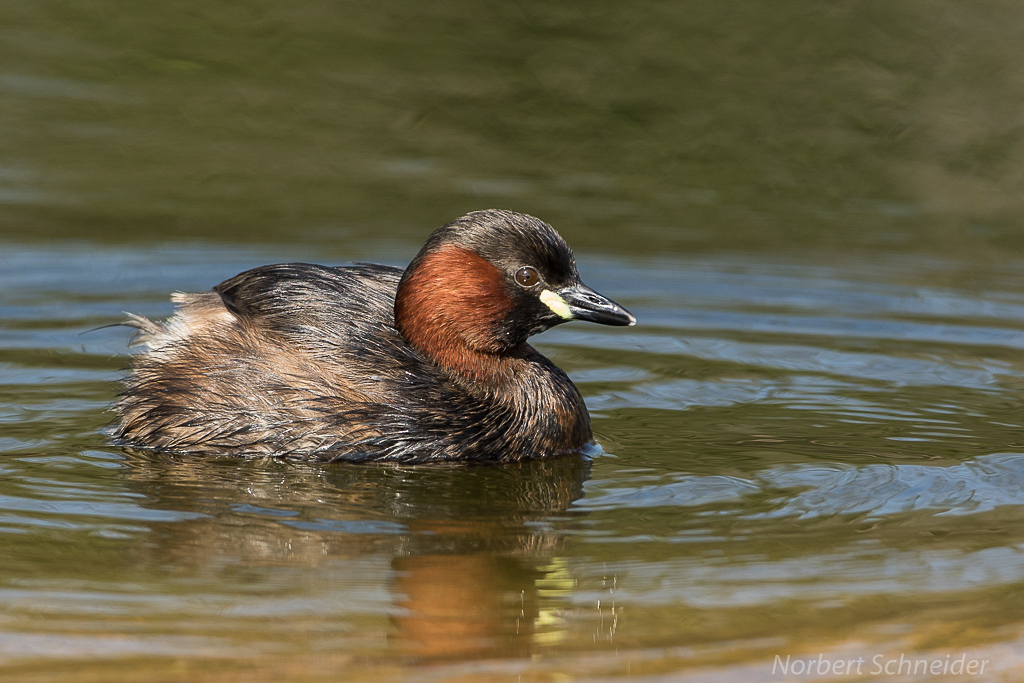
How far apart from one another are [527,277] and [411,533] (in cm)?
147

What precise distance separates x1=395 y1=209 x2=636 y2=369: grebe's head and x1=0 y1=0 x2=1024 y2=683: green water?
2.02ft

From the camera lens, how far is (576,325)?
29.5ft

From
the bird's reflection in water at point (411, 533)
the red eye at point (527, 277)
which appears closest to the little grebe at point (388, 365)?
the red eye at point (527, 277)

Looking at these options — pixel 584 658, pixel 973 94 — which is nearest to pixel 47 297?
pixel 584 658

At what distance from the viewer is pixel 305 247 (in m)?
10.1

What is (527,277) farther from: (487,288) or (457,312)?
(457,312)

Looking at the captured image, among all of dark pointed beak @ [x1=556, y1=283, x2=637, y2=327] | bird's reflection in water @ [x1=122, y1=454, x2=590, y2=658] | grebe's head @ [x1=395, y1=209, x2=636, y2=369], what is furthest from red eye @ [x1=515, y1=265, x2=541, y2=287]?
bird's reflection in water @ [x1=122, y1=454, x2=590, y2=658]

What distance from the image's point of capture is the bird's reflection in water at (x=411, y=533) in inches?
183

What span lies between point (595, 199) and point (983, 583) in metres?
6.49

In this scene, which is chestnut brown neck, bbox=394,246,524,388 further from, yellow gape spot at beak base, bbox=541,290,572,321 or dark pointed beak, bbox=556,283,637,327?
dark pointed beak, bbox=556,283,637,327

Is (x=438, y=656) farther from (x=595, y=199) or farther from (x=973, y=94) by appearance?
(x=973, y=94)

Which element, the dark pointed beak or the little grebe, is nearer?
the little grebe

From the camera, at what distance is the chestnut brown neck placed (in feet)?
20.9

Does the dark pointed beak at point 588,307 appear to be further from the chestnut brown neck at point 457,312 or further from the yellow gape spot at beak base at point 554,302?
the chestnut brown neck at point 457,312
